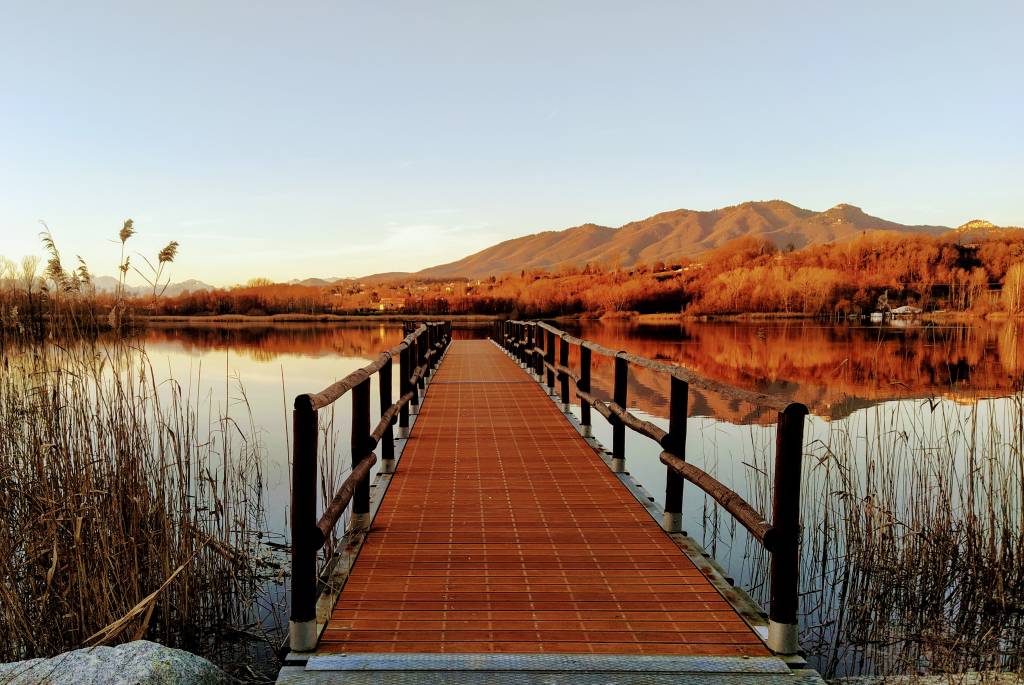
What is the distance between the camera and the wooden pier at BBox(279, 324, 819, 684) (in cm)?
281

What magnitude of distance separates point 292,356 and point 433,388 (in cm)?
1835

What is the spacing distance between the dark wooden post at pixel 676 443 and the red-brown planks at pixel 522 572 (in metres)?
0.15

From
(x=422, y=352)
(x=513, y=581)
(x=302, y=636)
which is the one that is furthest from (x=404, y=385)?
(x=302, y=636)

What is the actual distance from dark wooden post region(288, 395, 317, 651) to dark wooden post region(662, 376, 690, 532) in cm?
200

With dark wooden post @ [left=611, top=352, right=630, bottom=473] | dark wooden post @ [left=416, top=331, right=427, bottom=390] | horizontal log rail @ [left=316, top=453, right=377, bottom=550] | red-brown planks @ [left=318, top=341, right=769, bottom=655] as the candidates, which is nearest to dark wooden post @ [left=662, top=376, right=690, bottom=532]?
red-brown planks @ [left=318, top=341, right=769, bottom=655]

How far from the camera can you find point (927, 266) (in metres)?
49.0

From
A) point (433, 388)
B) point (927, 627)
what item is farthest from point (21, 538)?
point (433, 388)

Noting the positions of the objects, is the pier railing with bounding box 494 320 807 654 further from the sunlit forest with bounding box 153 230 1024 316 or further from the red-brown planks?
the sunlit forest with bounding box 153 230 1024 316

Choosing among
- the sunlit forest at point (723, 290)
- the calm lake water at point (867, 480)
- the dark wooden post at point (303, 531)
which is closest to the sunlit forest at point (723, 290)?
the sunlit forest at point (723, 290)

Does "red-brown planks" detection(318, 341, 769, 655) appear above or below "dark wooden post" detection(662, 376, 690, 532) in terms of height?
below

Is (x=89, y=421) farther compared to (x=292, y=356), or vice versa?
(x=292, y=356)

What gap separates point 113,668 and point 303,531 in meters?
0.85

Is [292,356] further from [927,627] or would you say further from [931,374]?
[927,627]

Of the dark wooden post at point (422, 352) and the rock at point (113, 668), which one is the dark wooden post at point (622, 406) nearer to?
the rock at point (113, 668)
